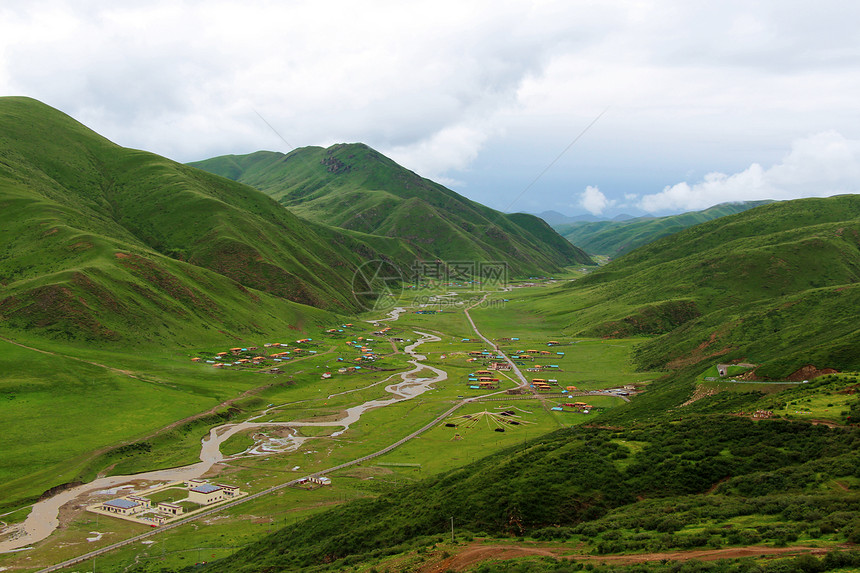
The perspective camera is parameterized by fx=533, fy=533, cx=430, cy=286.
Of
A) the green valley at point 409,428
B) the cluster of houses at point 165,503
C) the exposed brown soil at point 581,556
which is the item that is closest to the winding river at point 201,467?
the green valley at point 409,428

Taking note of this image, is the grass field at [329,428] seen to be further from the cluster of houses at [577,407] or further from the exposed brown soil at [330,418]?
the cluster of houses at [577,407]

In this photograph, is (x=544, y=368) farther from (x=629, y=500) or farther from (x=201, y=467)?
(x=629, y=500)

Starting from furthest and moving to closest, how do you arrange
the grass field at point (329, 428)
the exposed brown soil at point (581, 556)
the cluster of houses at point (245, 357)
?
the cluster of houses at point (245, 357)
the grass field at point (329, 428)
the exposed brown soil at point (581, 556)

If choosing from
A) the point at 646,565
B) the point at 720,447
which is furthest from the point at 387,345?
the point at 646,565

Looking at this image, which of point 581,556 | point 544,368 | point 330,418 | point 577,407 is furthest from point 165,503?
point 544,368

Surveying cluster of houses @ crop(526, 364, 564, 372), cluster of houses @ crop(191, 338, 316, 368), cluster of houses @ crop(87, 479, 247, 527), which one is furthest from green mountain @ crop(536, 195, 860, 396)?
cluster of houses @ crop(191, 338, 316, 368)

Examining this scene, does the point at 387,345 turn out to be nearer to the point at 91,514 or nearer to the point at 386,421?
the point at 386,421
